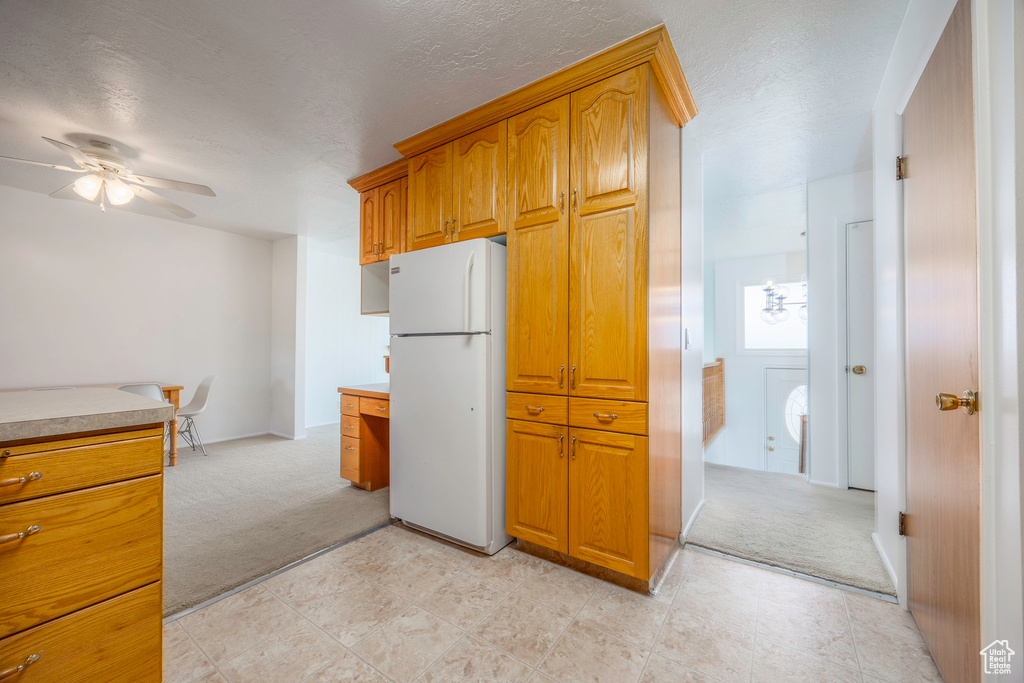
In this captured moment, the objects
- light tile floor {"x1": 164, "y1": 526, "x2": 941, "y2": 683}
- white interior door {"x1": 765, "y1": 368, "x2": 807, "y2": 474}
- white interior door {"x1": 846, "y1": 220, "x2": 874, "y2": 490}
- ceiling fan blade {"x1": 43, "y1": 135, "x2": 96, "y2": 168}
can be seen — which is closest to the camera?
light tile floor {"x1": 164, "y1": 526, "x2": 941, "y2": 683}

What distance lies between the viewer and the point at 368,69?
6.52ft

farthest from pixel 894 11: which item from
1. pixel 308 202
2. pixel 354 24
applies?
pixel 308 202

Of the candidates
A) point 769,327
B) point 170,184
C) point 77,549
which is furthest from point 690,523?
point 769,327

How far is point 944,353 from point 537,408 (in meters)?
1.54

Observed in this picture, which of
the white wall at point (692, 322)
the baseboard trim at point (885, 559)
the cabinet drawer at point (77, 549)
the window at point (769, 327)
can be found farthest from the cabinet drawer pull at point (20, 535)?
the window at point (769, 327)

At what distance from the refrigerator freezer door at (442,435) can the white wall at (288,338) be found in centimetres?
317

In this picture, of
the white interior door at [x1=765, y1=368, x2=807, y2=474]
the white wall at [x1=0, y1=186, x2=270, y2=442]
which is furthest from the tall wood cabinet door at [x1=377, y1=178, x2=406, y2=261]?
the white interior door at [x1=765, y1=368, x2=807, y2=474]

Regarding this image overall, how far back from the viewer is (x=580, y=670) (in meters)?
1.43

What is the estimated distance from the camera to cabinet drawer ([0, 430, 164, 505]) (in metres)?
0.90

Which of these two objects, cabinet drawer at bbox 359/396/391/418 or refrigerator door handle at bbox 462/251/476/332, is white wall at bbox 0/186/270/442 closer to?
cabinet drawer at bbox 359/396/391/418

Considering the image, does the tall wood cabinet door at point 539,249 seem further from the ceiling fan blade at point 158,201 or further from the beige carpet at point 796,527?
the ceiling fan blade at point 158,201

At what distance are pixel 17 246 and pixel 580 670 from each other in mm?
5552

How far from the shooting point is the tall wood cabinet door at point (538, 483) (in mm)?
2027

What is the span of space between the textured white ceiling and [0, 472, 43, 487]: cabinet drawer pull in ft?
5.91
